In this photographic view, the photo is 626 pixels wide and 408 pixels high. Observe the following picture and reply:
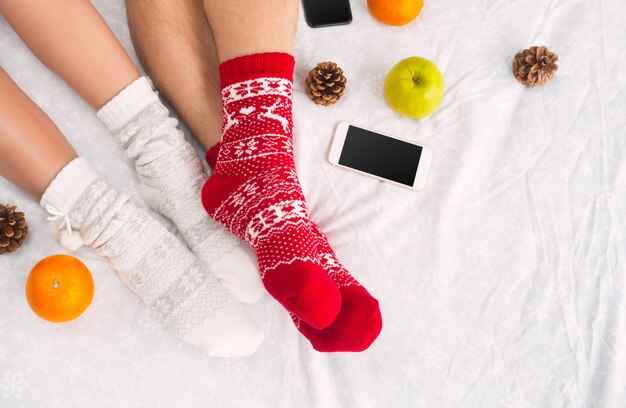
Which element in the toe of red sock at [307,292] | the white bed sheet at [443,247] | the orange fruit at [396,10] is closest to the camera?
the toe of red sock at [307,292]

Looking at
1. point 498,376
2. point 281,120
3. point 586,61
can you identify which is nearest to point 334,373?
point 498,376

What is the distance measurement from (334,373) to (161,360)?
23cm

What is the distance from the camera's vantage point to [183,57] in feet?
2.57

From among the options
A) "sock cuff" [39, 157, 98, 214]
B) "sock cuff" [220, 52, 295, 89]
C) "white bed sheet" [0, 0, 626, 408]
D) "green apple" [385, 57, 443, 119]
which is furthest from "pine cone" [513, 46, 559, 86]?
"sock cuff" [39, 157, 98, 214]

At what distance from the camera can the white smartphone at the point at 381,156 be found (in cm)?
82

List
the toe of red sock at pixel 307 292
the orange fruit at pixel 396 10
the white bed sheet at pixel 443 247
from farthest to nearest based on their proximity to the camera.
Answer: the orange fruit at pixel 396 10 → the white bed sheet at pixel 443 247 → the toe of red sock at pixel 307 292

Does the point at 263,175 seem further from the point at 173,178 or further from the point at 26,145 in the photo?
the point at 26,145

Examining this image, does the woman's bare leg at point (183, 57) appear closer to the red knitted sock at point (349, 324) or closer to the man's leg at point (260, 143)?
the man's leg at point (260, 143)

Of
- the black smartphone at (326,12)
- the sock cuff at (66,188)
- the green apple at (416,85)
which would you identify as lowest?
the green apple at (416,85)

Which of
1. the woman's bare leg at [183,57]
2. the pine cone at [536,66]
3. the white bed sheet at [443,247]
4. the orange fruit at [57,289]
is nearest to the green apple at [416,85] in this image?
the white bed sheet at [443,247]

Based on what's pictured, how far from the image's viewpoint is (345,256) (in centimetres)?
79

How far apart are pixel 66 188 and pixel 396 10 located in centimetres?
53

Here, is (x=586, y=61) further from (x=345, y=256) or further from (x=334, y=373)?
(x=334, y=373)

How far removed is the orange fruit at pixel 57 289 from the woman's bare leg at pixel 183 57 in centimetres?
25
